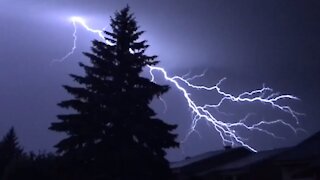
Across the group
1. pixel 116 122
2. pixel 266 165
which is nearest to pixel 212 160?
pixel 266 165

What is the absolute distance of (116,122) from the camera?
2325 centimetres

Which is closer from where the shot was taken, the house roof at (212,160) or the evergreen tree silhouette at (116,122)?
the evergreen tree silhouette at (116,122)

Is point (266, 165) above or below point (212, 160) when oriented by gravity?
below

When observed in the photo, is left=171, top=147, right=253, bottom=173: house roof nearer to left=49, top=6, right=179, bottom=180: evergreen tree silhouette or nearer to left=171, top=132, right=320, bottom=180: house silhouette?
left=171, top=132, right=320, bottom=180: house silhouette

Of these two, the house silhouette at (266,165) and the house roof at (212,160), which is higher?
the house roof at (212,160)

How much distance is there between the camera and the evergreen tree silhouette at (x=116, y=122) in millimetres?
22453

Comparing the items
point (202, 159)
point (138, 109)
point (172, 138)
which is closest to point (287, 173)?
point (172, 138)

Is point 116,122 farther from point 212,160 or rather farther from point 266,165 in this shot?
point 212,160

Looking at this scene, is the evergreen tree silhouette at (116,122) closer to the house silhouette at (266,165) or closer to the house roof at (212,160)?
the house silhouette at (266,165)

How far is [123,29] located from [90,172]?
6.93m

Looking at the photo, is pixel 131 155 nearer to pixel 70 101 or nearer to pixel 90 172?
pixel 90 172

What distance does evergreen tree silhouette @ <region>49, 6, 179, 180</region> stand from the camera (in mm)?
22453

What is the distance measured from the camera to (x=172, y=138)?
23.9m

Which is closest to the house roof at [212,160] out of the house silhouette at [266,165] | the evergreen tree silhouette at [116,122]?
the house silhouette at [266,165]
